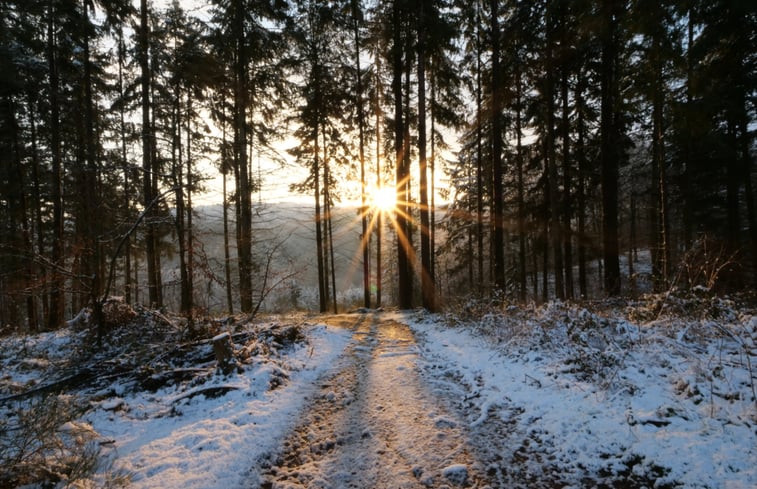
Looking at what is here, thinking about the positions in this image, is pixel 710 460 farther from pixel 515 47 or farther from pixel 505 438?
pixel 515 47

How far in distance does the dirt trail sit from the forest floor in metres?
0.02

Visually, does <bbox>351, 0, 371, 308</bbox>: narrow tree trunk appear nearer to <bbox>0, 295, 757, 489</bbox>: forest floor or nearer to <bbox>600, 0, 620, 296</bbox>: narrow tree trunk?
<bbox>600, 0, 620, 296</bbox>: narrow tree trunk

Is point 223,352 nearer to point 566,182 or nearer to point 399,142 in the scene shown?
point 399,142

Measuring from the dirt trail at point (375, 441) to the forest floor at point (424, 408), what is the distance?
2cm

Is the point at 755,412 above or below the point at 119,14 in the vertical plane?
below

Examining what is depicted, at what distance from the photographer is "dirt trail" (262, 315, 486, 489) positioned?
2816mm

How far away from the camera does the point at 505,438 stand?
11.1 ft

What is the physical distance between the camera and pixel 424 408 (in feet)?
13.5

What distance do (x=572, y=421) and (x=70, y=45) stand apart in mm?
19860

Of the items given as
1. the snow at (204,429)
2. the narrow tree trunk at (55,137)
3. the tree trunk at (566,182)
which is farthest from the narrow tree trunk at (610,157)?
the narrow tree trunk at (55,137)

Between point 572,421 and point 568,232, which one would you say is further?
point 568,232

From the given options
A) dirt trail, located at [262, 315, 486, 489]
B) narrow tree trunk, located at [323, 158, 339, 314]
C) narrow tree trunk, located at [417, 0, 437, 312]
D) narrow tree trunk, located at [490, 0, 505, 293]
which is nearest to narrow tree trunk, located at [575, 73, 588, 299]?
narrow tree trunk, located at [490, 0, 505, 293]

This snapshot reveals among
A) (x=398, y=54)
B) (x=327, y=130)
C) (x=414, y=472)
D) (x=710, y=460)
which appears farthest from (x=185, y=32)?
(x=710, y=460)

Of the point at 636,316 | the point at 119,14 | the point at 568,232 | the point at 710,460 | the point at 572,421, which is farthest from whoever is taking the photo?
the point at 568,232
